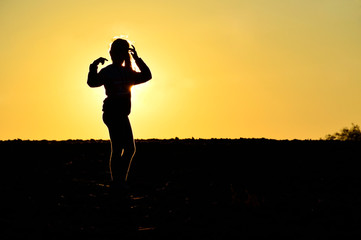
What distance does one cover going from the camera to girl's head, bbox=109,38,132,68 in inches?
290

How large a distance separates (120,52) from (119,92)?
0.69 metres
